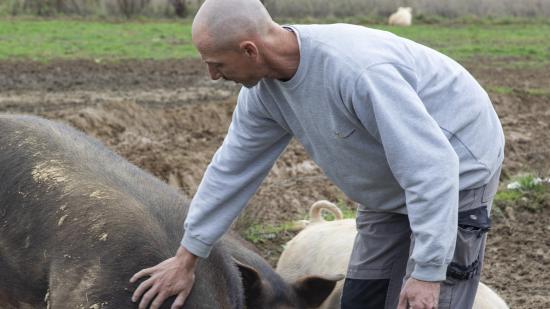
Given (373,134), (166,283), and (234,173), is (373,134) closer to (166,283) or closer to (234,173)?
(234,173)

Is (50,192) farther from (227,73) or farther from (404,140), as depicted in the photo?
(404,140)

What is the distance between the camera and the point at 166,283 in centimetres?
416

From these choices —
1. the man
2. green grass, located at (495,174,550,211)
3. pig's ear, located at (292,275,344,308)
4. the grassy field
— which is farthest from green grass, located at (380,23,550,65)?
the man

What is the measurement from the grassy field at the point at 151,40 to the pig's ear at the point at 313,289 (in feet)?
48.5

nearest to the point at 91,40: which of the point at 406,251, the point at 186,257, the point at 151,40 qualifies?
the point at 151,40

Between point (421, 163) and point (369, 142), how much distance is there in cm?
40

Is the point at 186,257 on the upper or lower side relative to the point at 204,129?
upper

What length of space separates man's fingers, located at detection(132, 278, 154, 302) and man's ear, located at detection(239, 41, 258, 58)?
104cm

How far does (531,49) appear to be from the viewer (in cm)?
2512

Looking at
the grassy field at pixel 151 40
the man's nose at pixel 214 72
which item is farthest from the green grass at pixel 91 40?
the man's nose at pixel 214 72

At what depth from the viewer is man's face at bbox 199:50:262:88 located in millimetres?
3809

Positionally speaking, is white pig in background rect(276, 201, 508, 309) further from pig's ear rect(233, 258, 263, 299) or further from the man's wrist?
the man's wrist

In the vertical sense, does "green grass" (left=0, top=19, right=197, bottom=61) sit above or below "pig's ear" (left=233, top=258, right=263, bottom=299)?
below

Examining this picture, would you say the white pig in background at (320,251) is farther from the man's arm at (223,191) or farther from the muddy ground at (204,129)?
the man's arm at (223,191)
